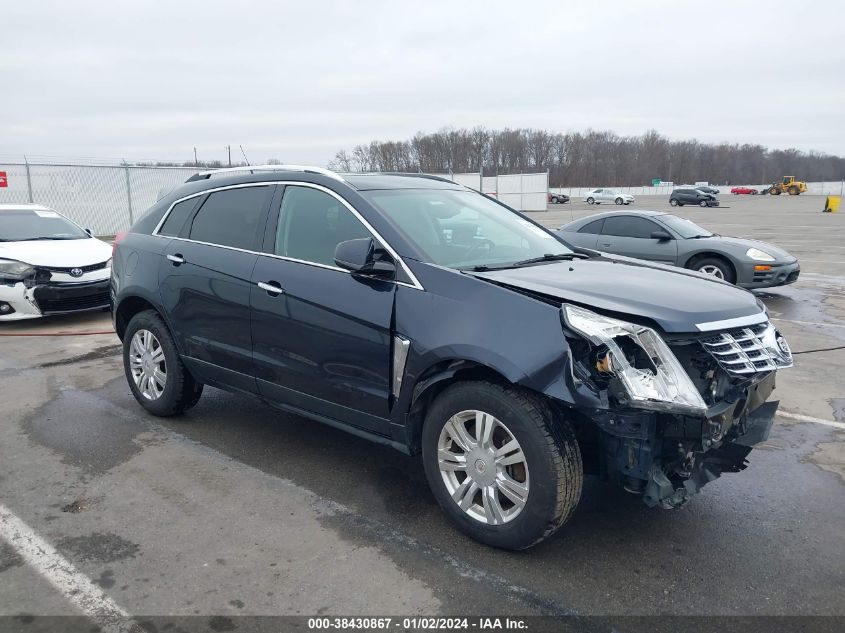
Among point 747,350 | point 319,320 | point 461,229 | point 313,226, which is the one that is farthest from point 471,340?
point 313,226

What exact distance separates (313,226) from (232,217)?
83 cm

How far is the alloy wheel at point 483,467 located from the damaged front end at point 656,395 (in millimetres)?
372

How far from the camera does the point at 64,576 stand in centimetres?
305

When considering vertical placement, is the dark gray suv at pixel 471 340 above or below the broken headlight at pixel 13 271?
above

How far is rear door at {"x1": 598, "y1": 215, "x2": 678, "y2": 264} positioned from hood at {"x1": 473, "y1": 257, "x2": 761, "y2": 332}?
24.0ft

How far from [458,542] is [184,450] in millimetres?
2206

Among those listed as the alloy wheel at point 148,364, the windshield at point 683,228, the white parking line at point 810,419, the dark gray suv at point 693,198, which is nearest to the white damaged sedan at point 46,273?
the alloy wheel at point 148,364

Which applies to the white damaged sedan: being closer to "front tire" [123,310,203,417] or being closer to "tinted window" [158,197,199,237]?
"front tire" [123,310,203,417]

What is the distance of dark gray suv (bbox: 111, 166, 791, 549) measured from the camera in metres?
2.91

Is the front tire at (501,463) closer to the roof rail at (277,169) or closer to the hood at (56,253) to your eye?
the roof rail at (277,169)

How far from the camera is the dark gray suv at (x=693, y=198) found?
2007 inches

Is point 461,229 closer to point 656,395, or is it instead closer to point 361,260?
point 361,260

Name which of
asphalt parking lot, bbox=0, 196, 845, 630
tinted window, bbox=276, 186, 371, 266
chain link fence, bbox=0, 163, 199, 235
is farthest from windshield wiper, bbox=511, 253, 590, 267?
chain link fence, bbox=0, 163, 199, 235

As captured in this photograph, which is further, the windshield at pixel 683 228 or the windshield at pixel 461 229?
the windshield at pixel 683 228
